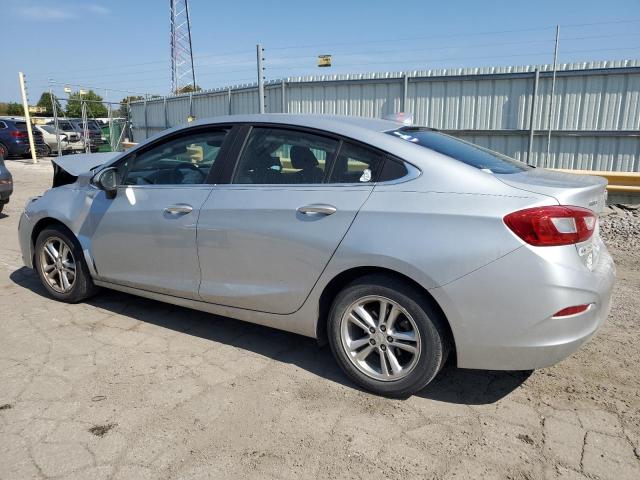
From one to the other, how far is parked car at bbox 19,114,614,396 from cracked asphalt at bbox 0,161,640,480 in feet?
0.92

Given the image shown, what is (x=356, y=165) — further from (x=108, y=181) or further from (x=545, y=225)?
(x=108, y=181)

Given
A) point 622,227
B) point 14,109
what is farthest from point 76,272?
point 14,109

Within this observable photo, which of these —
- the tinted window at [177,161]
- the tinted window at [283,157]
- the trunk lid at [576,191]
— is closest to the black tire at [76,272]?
the tinted window at [177,161]

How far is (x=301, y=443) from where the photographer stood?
2664 millimetres

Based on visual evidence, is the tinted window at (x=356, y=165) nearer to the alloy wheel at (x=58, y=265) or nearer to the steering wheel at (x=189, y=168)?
the steering wheel at (x=189, y=168)

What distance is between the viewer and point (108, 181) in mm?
4090

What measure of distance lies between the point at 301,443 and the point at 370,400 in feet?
1.85

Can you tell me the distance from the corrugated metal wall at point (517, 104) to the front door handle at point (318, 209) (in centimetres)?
778

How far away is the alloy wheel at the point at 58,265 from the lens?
4.56 m

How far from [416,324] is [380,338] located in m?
0.26

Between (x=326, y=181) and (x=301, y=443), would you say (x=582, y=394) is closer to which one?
(x=301, y=443)

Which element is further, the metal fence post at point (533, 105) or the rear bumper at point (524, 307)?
the metal fence post at point (533, 105)

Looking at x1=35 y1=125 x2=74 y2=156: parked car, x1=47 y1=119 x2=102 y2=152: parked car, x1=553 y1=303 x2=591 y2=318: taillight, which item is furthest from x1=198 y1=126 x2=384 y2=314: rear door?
x1=35 y1=125 x2=74 y2=156: parked car

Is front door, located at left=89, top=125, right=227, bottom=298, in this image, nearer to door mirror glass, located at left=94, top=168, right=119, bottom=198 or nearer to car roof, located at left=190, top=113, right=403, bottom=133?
door mirror glass, located at left=94, top=168, right=119, bottom=198
